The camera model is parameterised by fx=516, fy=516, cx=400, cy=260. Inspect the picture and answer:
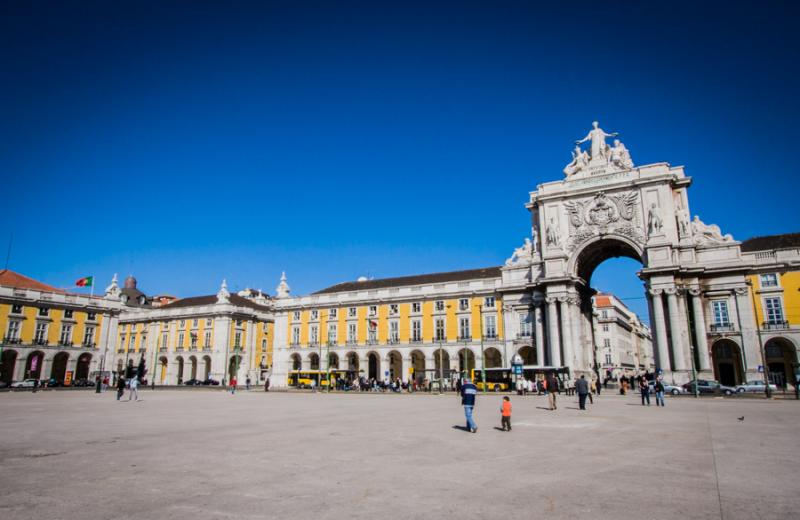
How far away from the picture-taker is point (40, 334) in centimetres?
6888

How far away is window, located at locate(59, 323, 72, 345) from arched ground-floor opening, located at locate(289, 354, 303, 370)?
3136 centimetres

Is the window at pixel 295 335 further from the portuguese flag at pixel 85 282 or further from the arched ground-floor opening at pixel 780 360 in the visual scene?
the arched ground-floor opening at pixel 780 360

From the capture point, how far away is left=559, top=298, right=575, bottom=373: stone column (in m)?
50.3

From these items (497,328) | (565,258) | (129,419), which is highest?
(565,258)

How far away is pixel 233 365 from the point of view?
78.6m

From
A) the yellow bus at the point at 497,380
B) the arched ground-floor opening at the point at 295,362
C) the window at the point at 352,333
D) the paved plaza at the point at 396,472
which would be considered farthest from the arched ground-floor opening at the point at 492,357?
the paved plaza at the point at 396,472

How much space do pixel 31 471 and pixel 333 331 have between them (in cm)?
5965

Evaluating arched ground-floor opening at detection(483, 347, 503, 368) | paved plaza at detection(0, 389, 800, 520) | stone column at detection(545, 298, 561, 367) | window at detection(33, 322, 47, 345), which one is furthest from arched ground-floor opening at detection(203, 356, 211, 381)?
paved plaza at detection(0, 389, 800, 520)

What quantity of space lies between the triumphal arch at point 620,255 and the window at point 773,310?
1.72 m

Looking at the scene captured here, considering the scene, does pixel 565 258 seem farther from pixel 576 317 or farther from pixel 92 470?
pixel 92 470

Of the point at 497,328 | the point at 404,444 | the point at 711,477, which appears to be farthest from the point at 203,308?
the point at 711,477

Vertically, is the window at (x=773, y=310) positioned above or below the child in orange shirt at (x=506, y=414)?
above

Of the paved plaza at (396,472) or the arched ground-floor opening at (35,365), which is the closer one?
the paved plaza at (396,472)

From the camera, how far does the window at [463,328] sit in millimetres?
59875
